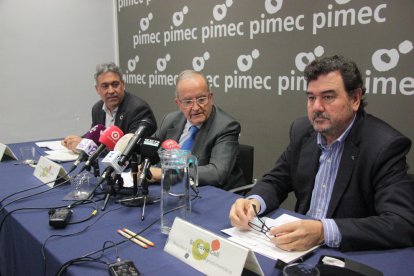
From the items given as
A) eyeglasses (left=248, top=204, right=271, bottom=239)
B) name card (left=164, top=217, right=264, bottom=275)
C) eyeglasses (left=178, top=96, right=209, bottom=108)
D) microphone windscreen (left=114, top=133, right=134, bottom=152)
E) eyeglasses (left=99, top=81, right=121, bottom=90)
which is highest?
eyeglasses (left=99, top=81, right=121, bottom=90)

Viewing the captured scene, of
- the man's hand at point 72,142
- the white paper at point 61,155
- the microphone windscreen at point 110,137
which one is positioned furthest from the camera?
the man's hand at point 72,142

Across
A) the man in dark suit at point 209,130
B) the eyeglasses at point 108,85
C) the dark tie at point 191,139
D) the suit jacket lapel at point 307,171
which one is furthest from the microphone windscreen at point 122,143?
the eyeglasses at point 108,85

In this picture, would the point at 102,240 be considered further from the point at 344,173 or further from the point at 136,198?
the point at 344,173

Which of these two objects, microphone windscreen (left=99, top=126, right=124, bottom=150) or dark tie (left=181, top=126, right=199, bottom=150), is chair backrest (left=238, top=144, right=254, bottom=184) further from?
microphone windscreen (left=99, top=126, right=124, bottom=150)

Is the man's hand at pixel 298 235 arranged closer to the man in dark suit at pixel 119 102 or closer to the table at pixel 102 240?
the table at pixel 102 240

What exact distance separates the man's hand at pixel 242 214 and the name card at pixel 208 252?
0.26m

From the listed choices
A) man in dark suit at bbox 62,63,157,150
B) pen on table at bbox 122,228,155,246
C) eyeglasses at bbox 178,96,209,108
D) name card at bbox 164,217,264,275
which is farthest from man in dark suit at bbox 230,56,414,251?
man in dark suit at bbox 62,63,157,150

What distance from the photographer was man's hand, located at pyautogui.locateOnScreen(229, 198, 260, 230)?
1409 mm

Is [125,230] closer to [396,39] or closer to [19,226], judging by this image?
[19,226]

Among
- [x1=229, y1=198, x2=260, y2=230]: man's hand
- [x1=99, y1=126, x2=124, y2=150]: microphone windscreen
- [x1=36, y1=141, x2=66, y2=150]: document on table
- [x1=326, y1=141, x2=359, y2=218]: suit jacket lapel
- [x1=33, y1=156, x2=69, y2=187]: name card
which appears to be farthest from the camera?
[x1=36, y1=141, x2=66, y2=150]: document on table

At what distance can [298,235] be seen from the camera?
122 cm

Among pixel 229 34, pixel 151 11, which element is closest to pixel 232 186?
pixel 229 34

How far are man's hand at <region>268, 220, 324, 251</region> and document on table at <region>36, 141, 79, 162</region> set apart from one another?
187 cm

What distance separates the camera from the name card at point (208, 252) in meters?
1.05
